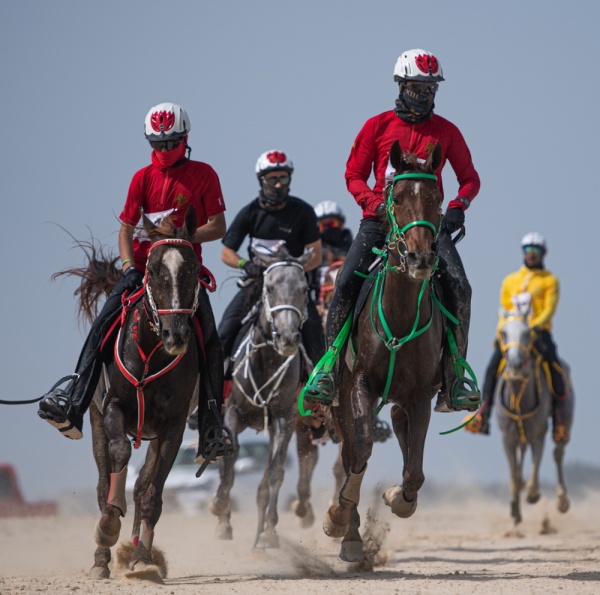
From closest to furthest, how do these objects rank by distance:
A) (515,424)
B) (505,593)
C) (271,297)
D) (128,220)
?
(505,593) → (128,220) → (271,297) → (515,424)

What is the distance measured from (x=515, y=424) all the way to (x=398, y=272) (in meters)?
12.6

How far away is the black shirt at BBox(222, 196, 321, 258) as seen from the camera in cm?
1723

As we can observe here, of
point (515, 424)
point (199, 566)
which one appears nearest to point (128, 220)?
point (199, 566)

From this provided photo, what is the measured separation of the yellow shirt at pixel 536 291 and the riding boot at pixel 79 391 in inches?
481

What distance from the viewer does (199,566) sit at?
1470 centimetres

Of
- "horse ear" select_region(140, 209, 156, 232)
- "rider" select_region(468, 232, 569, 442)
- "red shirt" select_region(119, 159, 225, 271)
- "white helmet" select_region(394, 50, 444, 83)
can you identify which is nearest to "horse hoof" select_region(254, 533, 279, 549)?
"red shirt" select_region(119, 159, 225, 271)

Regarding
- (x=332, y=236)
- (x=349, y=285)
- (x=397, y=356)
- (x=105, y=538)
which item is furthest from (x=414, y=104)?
(x=332, y=236)

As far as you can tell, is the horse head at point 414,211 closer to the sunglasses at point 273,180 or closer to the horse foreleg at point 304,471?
the sunglasses at point 273,180

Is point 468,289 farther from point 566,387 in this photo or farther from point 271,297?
point 566,387

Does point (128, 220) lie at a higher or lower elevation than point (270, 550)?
higher

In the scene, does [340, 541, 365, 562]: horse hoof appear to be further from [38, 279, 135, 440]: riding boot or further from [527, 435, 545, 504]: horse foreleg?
[527, 435, 545, 504]: horse foreleg

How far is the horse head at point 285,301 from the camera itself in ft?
50.5

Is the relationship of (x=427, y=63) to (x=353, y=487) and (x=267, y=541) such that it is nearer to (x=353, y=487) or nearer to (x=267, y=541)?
(x=353, y=487)

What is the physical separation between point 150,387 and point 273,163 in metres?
5.56
